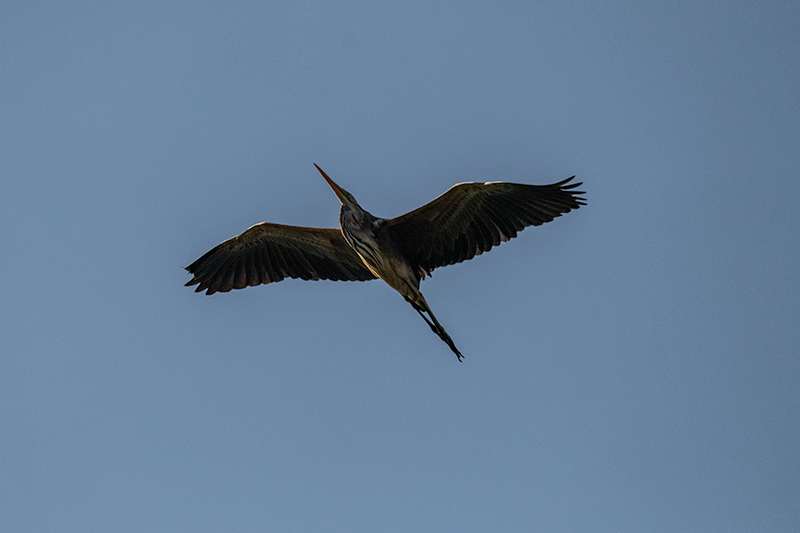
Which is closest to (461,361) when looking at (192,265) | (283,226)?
(283,226)

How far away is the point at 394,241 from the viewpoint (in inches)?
451

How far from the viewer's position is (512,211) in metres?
11.1

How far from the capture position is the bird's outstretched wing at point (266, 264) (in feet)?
40.0

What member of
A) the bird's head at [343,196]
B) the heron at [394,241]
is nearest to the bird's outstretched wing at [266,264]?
the heron at [394,241]

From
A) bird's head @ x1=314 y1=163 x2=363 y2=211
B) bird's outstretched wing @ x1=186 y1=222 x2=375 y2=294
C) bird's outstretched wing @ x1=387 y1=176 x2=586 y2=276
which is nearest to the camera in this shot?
bird's outstretched wing @ x1=387 y1=176 x2=586 y2=276

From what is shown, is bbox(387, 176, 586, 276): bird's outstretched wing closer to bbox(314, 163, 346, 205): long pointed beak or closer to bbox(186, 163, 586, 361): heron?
bbox(186, 163, 586, 361): heron

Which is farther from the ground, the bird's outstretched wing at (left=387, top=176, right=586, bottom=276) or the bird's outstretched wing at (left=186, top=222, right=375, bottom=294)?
the bird's outstretched wing at (left=186, top=222, right=375, bottom=294)

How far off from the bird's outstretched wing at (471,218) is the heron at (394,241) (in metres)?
0.01

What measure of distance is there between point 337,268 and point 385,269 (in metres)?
1.13

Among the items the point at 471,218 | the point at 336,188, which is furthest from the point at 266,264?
the point at 471,218

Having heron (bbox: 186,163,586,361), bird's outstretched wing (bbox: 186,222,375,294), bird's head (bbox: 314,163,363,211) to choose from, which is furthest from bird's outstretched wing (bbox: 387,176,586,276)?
bird's outstretched wing (bbox: 186,222,375,294)

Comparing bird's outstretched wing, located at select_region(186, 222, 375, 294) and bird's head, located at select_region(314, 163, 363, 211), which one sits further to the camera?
bird's outstretched wing, located at select_region(186, 222, 375, 294)

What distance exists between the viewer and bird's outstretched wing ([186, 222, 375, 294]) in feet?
40.0

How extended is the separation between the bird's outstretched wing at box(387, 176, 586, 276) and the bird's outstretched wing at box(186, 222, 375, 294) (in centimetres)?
103
